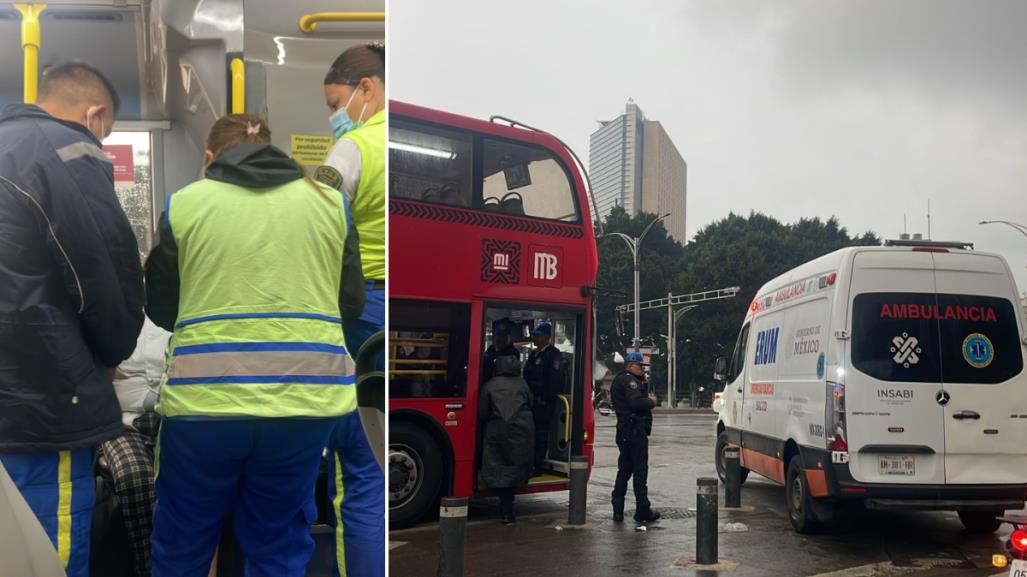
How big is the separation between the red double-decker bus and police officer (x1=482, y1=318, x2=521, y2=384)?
0.06 m

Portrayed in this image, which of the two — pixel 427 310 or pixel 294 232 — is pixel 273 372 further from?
pixel 427 310

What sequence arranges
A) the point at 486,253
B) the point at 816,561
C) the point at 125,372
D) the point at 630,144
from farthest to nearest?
1. the point at 486,253
2. the point at 816,561
3. the point at 630,144
4. the point at 125,372

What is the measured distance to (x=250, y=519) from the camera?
4.38 ft

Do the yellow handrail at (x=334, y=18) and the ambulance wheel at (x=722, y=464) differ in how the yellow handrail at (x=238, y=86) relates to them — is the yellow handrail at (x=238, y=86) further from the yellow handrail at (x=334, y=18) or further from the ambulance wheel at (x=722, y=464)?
the ambulance wheel at (x=722, y=464)

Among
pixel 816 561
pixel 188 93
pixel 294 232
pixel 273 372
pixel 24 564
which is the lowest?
pixel 816 561

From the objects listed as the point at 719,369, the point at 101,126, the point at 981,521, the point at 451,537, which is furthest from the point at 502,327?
the point at 101,126

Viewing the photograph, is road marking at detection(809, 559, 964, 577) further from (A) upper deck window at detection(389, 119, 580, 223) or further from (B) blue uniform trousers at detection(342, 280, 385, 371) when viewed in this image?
(B) blue uniform trousers at detection(342, 280, 385, 371)

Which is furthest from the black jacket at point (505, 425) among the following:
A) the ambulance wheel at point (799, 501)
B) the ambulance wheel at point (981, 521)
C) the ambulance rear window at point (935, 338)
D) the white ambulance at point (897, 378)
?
the ambulance wheel at point (981, 521)

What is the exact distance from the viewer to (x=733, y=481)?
3777 mm

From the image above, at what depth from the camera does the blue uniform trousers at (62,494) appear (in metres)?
1.12

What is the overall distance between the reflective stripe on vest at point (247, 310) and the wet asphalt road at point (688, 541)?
1104mm

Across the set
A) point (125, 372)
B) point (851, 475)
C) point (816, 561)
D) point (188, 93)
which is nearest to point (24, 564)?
point (125, 372)

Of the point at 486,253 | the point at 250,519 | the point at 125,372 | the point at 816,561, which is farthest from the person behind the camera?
the point at 486,253

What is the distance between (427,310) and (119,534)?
161cm
